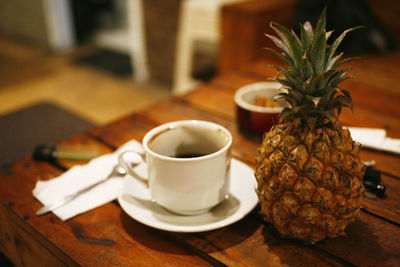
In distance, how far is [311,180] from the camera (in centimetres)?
57

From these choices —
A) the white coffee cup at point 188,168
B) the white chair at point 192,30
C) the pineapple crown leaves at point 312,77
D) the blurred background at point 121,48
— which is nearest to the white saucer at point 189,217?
the white coffee cup at point 188,168

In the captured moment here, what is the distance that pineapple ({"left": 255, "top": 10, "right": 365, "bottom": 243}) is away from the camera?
56 centimetres

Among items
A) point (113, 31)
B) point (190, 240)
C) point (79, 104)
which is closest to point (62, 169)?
point (190, 240)

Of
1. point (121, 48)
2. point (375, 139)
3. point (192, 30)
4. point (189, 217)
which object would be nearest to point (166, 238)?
point (189, 217)

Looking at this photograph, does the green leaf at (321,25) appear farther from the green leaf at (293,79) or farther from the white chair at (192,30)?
the white chair at (192,30)

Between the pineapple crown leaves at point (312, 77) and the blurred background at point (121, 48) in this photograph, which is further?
the blurred background at point (121, 48)

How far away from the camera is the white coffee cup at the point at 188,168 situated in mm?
629

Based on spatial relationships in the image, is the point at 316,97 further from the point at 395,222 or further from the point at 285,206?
the point at 395,222

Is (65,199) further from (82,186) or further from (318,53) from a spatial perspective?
(318,53)

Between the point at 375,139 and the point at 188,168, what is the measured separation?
0.55 metres

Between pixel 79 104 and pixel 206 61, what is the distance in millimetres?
1185

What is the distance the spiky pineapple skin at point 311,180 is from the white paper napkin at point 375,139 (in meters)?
0.35

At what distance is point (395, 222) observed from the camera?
0.68 m

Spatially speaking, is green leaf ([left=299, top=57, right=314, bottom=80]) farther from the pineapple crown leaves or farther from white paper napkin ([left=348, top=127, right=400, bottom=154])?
white paper napkin ([left=348, top=127, right=400, bottom=154])
